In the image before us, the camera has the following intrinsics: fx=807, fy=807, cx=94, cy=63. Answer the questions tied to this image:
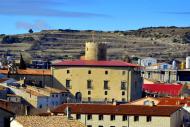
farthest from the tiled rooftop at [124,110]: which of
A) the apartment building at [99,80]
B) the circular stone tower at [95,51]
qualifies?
the circular stone tower at [95,51]

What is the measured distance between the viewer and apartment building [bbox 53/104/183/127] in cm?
6256

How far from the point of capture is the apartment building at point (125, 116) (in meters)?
62.6

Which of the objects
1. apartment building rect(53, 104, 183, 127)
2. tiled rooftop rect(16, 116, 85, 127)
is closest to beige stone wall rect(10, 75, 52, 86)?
apartment building rect(53, 104, 183, 127)

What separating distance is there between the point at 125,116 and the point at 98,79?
36.0 metres

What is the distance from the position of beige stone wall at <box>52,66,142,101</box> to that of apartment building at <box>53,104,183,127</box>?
1300 inches

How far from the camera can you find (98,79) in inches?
3922

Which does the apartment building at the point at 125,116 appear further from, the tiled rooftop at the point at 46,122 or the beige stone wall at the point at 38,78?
the beige stone wall at the point at 38,78

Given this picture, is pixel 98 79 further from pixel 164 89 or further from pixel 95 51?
pixel 164 89

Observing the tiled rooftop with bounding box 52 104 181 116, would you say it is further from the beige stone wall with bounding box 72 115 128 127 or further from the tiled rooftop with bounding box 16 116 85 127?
the tiled rooftop with bounding box 16 116 85 127

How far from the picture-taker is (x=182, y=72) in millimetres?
160875

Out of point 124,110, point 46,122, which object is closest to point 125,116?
point 124,110

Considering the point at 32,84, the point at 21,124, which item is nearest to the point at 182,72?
the point at 32,84

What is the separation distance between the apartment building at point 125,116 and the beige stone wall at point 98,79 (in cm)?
3302

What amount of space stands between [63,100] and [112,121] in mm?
27393
